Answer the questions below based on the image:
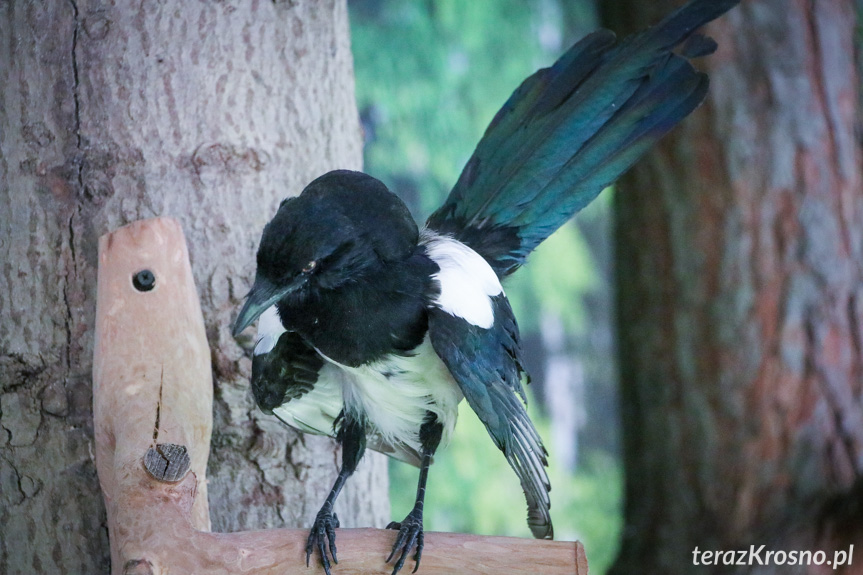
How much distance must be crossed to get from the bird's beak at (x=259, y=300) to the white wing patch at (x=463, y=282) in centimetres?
23

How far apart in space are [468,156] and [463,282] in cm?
150

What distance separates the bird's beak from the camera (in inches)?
38.2

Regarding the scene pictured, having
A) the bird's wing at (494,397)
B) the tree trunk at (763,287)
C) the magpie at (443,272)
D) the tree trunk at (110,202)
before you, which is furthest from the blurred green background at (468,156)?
the bird's wing at (494,397)

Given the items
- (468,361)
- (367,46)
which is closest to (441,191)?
(367,46)

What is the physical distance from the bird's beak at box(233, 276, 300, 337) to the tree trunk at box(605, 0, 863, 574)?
1414 mm

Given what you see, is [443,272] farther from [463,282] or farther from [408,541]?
[408,541]

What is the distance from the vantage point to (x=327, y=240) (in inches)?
40.1

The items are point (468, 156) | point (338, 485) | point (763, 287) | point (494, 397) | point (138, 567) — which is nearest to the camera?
point (138, 567)

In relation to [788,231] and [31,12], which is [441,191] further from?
[31,12]

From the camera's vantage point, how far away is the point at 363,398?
1268 millimetres

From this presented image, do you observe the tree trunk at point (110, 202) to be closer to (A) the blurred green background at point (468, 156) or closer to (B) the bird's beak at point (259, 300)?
(B) the bird's beak at point (259, 300)

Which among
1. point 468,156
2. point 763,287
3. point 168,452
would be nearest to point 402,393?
point 168,452

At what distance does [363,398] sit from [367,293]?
0.23 m

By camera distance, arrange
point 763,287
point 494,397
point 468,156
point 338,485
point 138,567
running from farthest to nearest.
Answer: point 468,156, point 763,287, point 338,485, point 494,397, point 138,567
